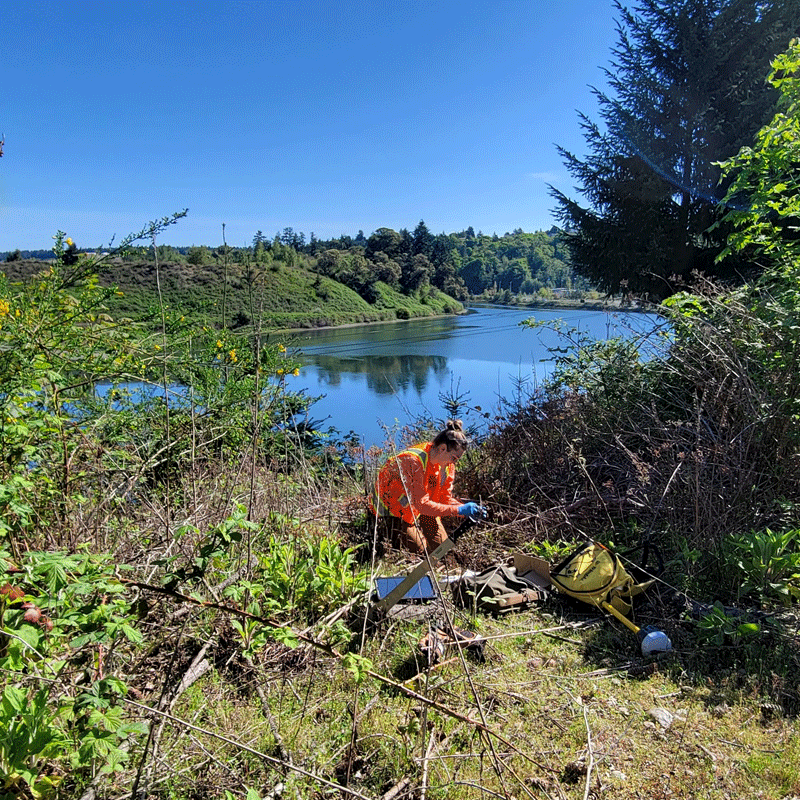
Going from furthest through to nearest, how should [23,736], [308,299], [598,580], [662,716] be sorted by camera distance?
[308,299] → [598,580] → [662,716] → [23,736]

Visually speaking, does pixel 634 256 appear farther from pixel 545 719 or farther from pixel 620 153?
pixel 545 719

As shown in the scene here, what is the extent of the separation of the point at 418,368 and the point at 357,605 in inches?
420

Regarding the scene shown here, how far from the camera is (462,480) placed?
18.4 ft

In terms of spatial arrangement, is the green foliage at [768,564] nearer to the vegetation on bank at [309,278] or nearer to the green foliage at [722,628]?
the green foliage at [722,628]

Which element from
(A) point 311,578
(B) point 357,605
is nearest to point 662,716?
(B) point 357,605

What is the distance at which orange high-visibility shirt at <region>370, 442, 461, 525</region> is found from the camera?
4.10 metres

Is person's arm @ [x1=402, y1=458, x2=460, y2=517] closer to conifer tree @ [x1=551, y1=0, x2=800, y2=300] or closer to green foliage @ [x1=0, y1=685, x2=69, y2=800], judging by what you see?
green foliage @ [x1=0, y1=685, x2=69, y2=800]

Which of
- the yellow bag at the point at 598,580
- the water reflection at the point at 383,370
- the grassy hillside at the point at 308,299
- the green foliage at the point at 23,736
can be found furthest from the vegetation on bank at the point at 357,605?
the water reflection at the point at 383,370

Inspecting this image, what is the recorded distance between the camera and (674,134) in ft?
36.8

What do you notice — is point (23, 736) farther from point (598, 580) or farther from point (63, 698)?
point (598, 580)

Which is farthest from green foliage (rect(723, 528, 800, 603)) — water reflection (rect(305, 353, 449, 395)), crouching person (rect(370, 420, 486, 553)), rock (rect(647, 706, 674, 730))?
water reflection (rect(305, 353, 449, 395))

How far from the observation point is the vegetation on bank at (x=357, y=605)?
5.94 feet

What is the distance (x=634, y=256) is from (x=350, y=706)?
454 inches

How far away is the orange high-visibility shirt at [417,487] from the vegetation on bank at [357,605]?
0.36 m
